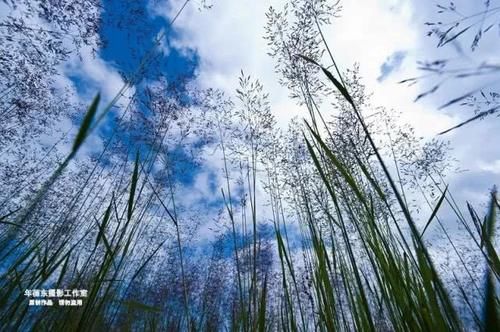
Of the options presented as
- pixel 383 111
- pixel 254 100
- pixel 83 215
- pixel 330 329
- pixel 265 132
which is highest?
pixel 383 111

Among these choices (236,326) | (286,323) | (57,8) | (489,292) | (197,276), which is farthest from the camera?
(197,276)

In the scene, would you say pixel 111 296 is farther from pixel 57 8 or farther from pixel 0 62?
pixel 0 62

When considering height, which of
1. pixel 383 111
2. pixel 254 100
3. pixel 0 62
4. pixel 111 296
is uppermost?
pixel 0 62

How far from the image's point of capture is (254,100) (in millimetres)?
2807

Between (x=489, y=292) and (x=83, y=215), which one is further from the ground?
(x=83, y=215)

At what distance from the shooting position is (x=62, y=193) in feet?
13.5

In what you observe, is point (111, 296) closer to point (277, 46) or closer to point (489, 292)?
point (489, 292)

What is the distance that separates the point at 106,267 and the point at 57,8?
330cm

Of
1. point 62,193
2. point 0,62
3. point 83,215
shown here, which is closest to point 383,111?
point 83,215

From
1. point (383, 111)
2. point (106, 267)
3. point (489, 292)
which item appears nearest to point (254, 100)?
point (383, 111)

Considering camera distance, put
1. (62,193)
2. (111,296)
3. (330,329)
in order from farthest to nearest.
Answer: (62,193) → (111,296) → (330,329)

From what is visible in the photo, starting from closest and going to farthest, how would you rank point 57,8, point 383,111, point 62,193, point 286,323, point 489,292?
point 489,292
point 286,323
point 57,8
point 383,111
point 62,193

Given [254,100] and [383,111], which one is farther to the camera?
[383,111]

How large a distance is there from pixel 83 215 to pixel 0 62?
236 centimetres
